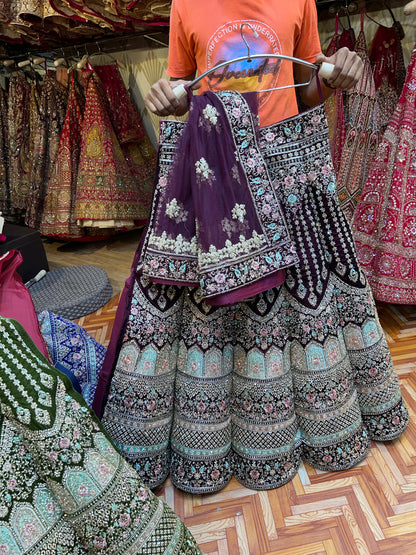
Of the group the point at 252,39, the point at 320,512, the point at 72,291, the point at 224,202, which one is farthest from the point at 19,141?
the point at 320,512

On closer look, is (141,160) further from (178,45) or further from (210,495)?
(210,495)

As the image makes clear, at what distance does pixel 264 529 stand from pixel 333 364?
45 cm

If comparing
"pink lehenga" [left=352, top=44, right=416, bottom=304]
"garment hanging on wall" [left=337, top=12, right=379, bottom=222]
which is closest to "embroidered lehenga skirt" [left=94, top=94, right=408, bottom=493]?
"pink lehenga" [left=352, top=44, right=416, bottom=304]

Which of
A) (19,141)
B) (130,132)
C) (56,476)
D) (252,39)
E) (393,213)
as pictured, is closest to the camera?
(56,476)

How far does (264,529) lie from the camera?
3.55ft

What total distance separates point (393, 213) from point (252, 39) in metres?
1.02

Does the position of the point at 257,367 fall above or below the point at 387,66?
below

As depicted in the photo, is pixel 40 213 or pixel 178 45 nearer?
pixel 178 45

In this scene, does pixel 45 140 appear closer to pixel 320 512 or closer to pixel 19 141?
pixel 19 141

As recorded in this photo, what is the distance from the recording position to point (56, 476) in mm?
742

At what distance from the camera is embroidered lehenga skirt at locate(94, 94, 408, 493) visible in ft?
3.52

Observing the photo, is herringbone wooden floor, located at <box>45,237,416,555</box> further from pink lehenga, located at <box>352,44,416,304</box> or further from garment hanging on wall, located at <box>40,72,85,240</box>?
garment hanging on wall, located at <box>40,72,85,240</box>

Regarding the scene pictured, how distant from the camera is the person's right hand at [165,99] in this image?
35.9 inches

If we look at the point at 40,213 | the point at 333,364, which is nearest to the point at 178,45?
the point at 333,364
